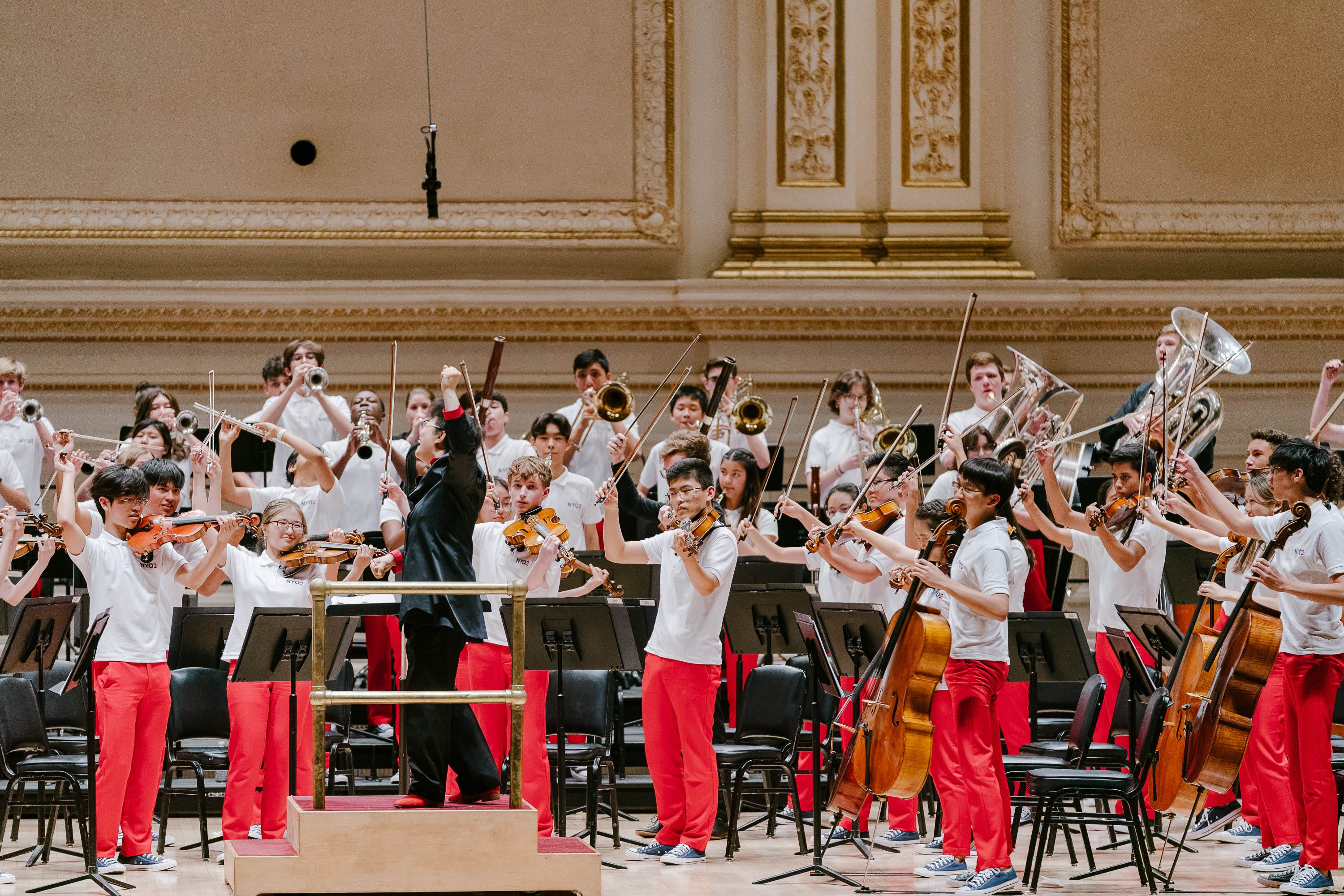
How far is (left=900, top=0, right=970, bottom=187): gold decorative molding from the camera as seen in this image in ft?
35.4

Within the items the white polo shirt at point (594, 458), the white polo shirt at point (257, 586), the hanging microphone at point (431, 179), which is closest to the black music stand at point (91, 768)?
the white polo shirt at point (257, 586)

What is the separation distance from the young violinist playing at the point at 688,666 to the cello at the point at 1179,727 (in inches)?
62.8

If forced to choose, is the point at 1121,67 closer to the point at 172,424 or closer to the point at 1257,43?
the point at 1257,43

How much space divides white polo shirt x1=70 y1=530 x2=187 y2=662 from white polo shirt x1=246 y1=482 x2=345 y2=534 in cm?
155

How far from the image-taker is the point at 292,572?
6.61 meters

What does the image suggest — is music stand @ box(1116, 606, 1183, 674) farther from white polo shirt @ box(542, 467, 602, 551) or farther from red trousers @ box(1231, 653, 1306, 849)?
white polo shirt @ box(542, 467, 602, 551)

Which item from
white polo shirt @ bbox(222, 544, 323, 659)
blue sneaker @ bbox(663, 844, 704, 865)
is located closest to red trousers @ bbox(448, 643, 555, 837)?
blue sneaker @ bbox(663, 844, 704, 865)

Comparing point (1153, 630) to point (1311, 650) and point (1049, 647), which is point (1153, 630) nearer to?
point (1049, 647)

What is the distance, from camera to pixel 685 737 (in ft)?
21.0

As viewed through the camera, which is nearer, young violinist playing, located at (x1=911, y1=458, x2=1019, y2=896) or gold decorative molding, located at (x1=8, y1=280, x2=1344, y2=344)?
young violinist playing, located at (x1=911, y1=458, x2=1019, y2=896)

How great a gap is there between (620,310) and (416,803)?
5922 mm

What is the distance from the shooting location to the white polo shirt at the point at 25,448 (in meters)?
8.98

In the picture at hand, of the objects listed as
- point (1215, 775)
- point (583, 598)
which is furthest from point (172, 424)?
point (1215, 775)

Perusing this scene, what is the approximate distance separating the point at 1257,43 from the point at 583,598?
7.04 metres
